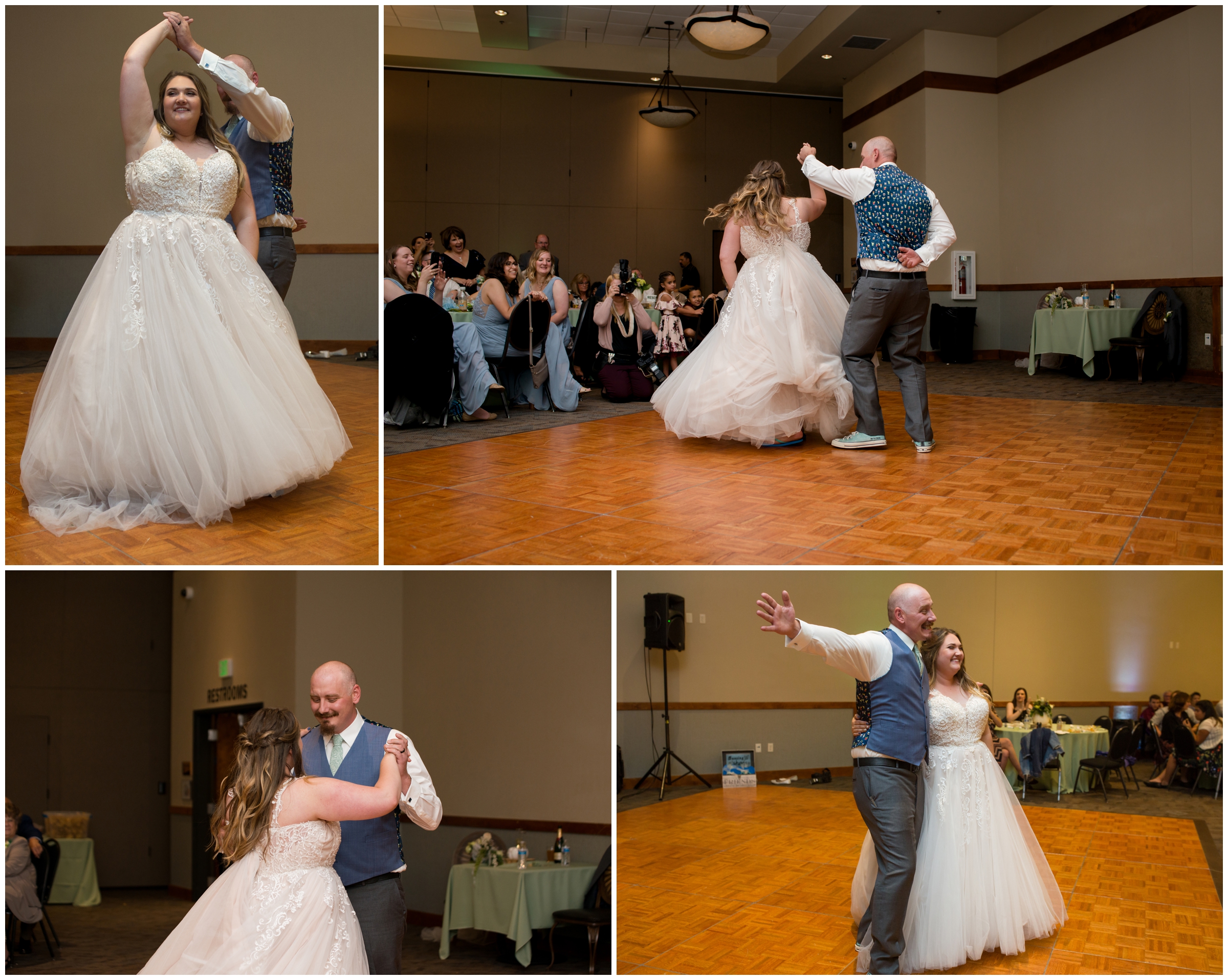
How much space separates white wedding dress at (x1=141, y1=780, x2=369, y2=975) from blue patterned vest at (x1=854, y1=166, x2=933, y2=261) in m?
3.57

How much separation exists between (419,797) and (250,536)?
111 centimetres

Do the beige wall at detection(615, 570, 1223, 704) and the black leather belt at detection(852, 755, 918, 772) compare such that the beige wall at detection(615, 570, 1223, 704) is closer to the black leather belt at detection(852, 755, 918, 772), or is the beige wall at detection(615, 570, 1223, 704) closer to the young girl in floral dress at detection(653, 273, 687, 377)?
the young girl in floral dress at detection(653, 273, 687, 377)

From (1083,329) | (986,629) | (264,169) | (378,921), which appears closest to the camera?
(378,921)

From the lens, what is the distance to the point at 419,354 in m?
6.01

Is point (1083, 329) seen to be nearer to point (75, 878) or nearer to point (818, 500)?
point (818, 500)

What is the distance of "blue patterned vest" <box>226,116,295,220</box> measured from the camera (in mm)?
3844


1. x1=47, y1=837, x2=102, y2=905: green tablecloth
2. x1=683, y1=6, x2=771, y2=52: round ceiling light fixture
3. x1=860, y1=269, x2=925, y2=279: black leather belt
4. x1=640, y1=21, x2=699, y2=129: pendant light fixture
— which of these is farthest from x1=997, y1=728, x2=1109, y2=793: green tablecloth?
x1=640, y1=21, x2=699, y2=129: pendant light fixture

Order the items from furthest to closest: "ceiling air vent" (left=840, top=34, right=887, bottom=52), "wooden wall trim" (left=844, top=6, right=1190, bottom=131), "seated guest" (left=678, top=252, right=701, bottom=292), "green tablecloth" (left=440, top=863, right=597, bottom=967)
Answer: "seated guest" (left=678, top=252, right=701, bottom=292) < "ceiling air vent" (left=840, top=34, right=887, bottom=52) < "wooden wall trim" (left=844, top=6, right=1190, bottom=131) < "green tablecloth" (left=440, top=863, right=597, bottom=967)

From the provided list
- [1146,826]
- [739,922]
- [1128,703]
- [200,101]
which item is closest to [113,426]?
[200,101]

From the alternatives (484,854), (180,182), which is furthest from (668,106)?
(180,182)

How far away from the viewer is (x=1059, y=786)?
24.0ft

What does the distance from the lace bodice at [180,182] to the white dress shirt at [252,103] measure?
191 mm

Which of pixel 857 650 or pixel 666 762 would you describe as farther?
pixel 666 762

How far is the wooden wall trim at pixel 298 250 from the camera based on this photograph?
26.4 feet
